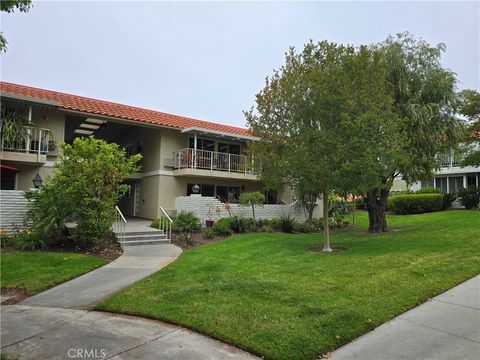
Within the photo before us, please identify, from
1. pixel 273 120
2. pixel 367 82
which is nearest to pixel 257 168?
pixel 273 120

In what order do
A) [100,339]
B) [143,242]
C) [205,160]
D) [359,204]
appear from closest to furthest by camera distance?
[100,339] < [143,242] < [205,160] < [359,204]

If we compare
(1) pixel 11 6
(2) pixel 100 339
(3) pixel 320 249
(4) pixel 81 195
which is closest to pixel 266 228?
(3) pixel 320 249

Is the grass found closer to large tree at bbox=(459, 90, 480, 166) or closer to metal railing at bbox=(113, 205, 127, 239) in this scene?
metal railing at bbox=(113, 205, 127, 239)

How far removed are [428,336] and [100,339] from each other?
4.45 meters

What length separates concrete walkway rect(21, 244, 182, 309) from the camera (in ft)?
23.2

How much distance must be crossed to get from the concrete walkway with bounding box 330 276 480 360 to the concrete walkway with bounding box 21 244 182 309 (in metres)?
4.89

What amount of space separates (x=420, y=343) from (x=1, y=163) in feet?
55.6

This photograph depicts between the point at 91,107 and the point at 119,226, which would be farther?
the point at 91,107

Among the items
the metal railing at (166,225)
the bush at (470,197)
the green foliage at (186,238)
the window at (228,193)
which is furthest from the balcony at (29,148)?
the bush at (470,197)

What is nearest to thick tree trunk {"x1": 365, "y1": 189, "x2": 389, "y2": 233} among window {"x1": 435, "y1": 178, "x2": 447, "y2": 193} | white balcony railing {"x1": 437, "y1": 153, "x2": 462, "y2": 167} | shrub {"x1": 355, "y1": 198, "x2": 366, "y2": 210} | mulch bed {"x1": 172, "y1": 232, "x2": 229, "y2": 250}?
white balcony railing {"x1": 437, "y1": 153, "x2": 462, "y2": 167}

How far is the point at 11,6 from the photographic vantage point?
199 inches

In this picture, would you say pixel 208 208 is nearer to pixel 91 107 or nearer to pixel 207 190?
pixel 207 190

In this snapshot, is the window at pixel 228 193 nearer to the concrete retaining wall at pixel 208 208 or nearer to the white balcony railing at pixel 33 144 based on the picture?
the concrete retaining wall at pixel 208 208

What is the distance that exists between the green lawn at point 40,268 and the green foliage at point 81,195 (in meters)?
1.15
